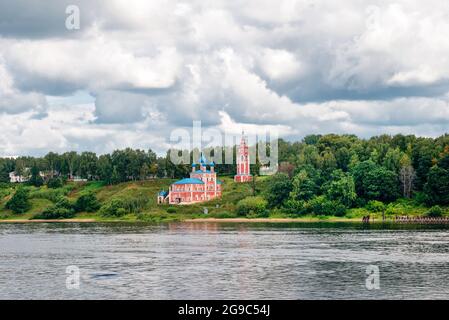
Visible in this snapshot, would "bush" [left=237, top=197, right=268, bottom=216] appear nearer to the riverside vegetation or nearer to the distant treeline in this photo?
the riverside vegetation

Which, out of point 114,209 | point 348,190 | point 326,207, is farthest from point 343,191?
point 114,209

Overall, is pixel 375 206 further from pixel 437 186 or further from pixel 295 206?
pixel 295 206

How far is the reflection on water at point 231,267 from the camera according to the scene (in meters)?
56.7

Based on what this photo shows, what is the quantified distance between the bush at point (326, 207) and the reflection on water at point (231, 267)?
55437 mm

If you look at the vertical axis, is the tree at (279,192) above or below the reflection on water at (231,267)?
above

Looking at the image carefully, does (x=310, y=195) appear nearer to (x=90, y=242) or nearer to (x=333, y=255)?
(x=90, y=242)

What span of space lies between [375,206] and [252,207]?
102 ft

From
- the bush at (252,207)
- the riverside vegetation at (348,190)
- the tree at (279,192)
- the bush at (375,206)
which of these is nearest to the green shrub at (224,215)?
the riverside vegetation at (348,190)

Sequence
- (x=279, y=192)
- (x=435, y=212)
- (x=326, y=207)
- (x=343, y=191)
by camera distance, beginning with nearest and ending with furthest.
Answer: (x=435, y=212), (x=343, y=191), (x=326, y=207), (x=279, y=192)

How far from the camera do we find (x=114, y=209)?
196 metres

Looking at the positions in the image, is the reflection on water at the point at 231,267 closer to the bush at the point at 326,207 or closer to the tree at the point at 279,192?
the bush at the point at 326,207
